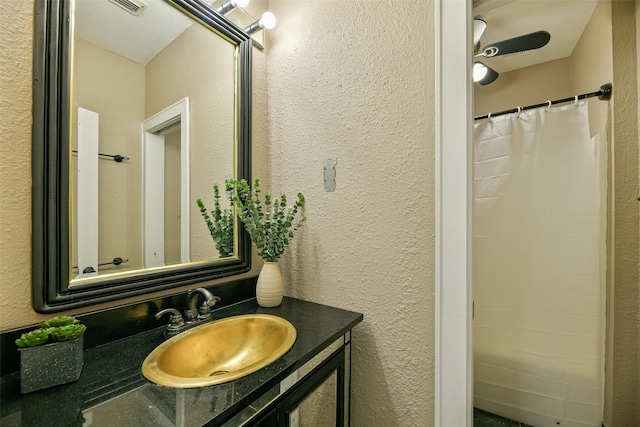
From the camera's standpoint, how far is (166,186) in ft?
3.07

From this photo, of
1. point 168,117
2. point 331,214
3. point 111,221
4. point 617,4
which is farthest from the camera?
point 617,4

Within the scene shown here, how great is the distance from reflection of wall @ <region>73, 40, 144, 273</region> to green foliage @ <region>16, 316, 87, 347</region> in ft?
0.65

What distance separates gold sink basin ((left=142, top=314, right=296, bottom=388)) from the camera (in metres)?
0.69

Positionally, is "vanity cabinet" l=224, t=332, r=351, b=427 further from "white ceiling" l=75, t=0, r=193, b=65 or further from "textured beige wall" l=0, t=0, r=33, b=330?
"white ceiling" l=75, t=0, r=193, b=65

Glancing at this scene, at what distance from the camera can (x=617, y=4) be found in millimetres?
1301

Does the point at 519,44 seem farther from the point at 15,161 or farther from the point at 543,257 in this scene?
the point at 15,161

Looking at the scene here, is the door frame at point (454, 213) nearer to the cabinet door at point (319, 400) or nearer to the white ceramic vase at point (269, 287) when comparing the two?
the cabinet door at point (319, 400)

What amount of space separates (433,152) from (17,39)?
3.80ft

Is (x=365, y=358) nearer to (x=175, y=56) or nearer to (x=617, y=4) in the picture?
(x=175, y=56)

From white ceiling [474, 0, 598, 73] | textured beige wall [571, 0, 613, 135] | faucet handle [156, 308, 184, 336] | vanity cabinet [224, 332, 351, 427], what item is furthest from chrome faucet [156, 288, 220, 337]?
textured beige wall [571, 0, 613, 135]

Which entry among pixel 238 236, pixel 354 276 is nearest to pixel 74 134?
pixel 238 236

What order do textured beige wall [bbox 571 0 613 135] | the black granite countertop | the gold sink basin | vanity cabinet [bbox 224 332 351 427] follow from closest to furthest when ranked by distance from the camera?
1. the black granite countertop
2. vanity cabinet [bbox 224 332 351 427]
3. the gold sink basin
4. textured beige wall [bbox 571 0 613 135]

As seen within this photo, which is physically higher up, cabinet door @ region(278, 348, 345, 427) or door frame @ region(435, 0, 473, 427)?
door frame @ region(435, 0, 473, 427)

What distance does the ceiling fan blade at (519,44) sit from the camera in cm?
139
